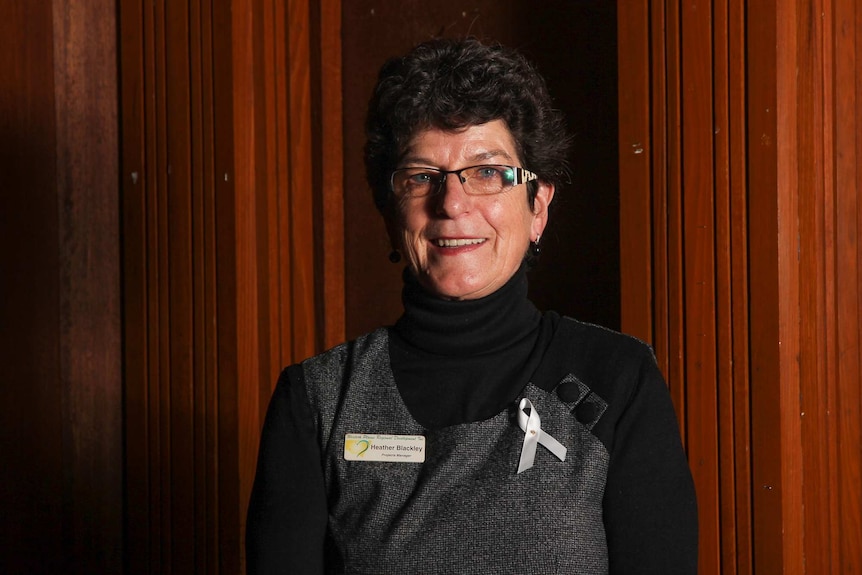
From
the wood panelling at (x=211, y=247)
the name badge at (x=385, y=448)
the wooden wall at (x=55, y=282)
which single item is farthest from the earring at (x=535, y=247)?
the wooden wall at (x=55, y=282)

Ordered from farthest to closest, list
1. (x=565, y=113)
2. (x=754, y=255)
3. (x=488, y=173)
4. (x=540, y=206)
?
(x=565, y=113)
(x=754, y=255)
(x=540, y=206)
(x=488, y=173)

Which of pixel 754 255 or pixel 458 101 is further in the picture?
pixel 754 255

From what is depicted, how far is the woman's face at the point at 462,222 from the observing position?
4.79 ft

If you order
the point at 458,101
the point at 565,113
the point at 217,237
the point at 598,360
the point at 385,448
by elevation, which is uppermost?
the point at 565,113

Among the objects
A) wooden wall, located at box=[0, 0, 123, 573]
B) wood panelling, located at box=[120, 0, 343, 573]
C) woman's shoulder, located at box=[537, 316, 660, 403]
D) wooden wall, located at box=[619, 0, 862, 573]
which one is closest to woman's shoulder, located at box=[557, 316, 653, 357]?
woman's shoulder, located at box=[537, 316, 660, 403]

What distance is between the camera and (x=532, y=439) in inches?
53.9

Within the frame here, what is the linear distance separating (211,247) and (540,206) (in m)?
0.98

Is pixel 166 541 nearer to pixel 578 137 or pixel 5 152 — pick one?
pixel 5 152

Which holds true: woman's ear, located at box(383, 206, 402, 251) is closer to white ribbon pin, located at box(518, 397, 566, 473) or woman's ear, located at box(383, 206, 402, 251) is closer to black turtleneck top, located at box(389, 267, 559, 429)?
black turtleneck top, located at box(389, 267, 559, 429)

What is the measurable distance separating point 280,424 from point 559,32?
124cm

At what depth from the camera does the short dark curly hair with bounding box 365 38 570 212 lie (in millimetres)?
1468

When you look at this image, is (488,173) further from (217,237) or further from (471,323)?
(217,237)

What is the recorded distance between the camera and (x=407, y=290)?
1.54 meters

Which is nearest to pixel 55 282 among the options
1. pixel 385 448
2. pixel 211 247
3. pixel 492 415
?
pixel 211 247
